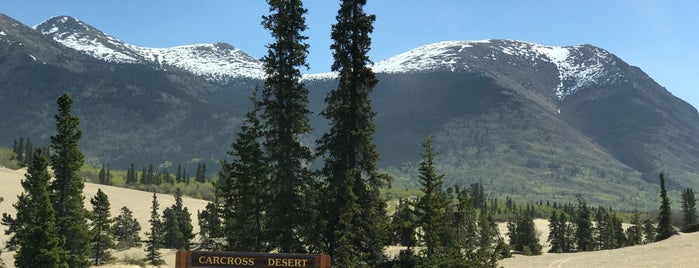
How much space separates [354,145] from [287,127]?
4.53m

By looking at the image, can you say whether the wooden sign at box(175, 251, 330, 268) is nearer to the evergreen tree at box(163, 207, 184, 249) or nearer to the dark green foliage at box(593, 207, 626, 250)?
the evergreen tree at box(163, 207, 184, 249)

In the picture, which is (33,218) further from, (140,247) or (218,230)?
(140,247)

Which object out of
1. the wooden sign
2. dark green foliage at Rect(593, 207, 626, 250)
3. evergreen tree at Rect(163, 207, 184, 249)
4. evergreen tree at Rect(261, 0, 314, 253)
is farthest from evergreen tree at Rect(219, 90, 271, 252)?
dark green foliage at Rect(593, 207, 626, 250)

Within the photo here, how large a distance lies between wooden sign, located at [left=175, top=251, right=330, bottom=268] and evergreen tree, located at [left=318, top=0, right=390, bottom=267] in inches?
622

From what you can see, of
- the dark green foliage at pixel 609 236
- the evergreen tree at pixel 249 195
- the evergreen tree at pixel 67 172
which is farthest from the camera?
the dark green foliage at pixel 609 236

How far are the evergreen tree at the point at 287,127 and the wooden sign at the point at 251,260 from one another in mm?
16908

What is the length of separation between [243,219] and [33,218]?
55.0 feet

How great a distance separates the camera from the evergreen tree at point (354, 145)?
37656mm

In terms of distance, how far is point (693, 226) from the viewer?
82.6m

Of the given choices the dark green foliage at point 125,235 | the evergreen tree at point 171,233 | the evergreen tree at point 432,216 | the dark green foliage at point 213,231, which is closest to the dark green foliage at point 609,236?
the dark green foliage at point 213,231

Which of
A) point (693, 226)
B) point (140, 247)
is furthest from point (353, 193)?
point (140, 247)

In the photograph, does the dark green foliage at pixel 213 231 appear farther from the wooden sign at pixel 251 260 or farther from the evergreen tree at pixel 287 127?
the wooden sign at pixel 251 260

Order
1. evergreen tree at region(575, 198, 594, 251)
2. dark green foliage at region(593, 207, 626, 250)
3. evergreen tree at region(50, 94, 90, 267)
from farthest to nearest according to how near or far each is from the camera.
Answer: dark green foliage at region(593, 207, 626, 250) → evergreen tree at region(575, 198, 594, 251) → evergreen tree at region(50, 94, 90, 267)

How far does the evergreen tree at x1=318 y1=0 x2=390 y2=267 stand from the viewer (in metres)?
37.7
